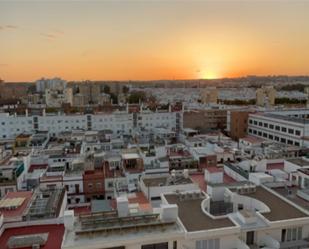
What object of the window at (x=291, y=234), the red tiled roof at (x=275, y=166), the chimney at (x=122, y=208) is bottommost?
the red tiled roof at (x=275, y=166)

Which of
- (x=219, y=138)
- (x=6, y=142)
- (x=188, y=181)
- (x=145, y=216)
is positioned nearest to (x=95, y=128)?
(x=6, y=142)

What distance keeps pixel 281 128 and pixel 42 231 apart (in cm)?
3656

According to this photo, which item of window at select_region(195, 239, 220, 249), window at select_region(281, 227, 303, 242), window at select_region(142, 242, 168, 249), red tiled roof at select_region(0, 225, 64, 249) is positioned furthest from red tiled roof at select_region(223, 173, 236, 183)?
red tiled roof at select_region(0, 225, 64, 249)

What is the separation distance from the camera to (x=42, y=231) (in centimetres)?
1303

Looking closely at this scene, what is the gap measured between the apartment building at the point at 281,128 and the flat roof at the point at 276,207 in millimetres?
25347

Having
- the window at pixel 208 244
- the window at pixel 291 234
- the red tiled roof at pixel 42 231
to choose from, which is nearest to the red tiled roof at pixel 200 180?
the window at pixel 291 234

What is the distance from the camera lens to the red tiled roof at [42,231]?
12.0 meters

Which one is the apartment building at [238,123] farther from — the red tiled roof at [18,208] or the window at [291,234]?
the window at [291,234]

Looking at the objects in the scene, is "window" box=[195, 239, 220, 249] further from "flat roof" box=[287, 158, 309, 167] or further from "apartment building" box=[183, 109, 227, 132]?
"apartment building" box=[183, 109, 227, 132]

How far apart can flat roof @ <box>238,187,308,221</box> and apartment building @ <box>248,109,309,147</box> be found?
998 inches

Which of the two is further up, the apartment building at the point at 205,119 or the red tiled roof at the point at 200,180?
the apartment building at the point at 205,119

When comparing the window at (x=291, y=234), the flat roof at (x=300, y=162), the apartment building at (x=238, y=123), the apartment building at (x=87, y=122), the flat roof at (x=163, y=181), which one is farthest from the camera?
the apartment building at (x=238, y=123)

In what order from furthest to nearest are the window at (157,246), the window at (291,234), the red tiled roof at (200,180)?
the red tiled roof at (200,180)
the window at (291,234)
the window at (157,246)

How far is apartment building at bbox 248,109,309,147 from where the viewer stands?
1501 inches
